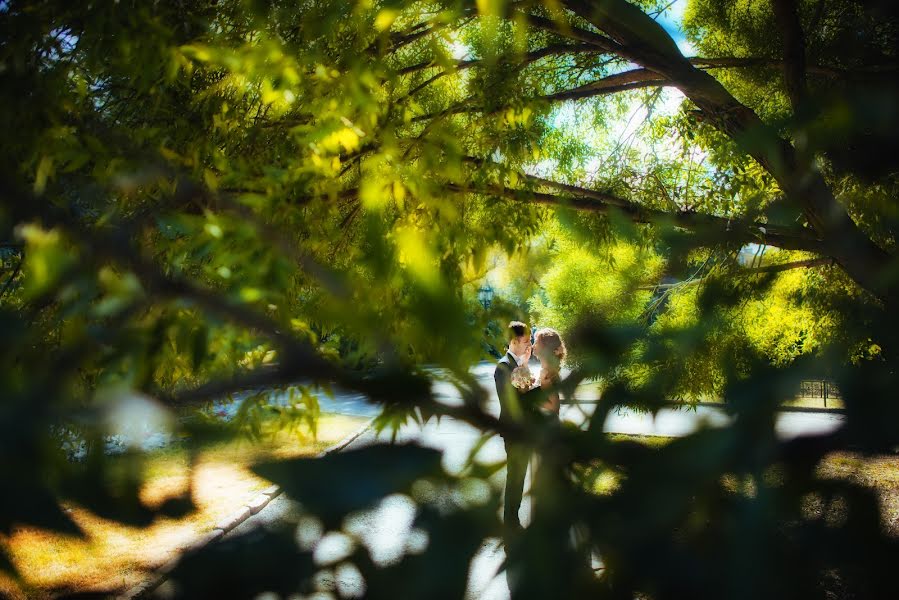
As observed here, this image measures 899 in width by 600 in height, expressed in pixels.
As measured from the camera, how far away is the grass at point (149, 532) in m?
0.78

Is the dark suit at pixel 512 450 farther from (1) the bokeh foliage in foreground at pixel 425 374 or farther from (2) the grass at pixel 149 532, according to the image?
(2) the grass at pixel 149 532

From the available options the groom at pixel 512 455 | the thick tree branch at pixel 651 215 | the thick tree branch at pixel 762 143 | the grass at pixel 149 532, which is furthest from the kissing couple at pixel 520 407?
the thick tree branch at pixel 651 215

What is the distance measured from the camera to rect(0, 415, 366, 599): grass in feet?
A: 2.55

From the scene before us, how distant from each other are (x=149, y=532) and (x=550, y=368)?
119 centimetres

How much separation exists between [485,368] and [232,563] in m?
0.47

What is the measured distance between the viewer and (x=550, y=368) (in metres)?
0.75

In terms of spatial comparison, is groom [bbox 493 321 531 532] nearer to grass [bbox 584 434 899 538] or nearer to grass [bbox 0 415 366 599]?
grass [bbox 584 434 899 538]

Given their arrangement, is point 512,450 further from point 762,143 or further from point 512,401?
point 762,143

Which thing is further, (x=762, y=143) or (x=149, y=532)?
(x=149, y=532)

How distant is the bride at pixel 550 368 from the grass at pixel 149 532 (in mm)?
272

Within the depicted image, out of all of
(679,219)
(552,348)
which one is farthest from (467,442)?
(679,219)

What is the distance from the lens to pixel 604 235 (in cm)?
302

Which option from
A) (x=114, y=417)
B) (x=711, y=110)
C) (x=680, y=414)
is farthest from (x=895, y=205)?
(x=711, y=110)

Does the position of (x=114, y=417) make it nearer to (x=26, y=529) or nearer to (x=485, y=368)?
(x=26, y=529)
